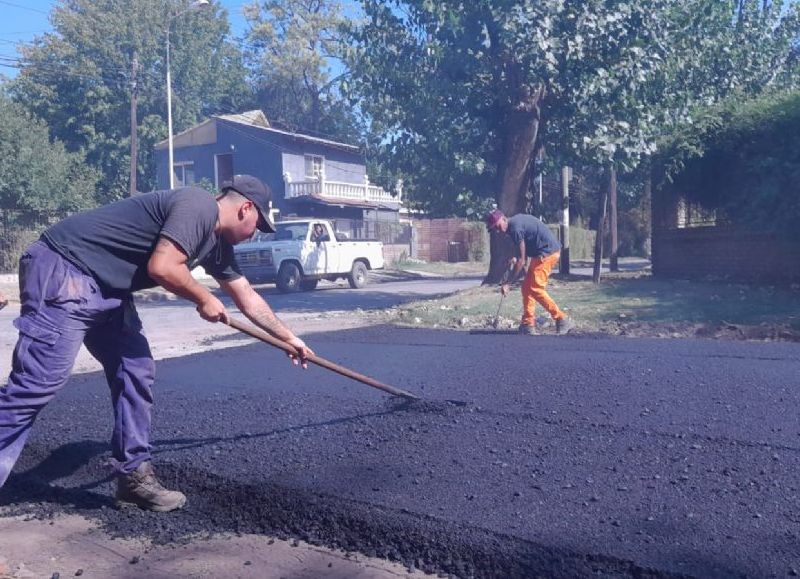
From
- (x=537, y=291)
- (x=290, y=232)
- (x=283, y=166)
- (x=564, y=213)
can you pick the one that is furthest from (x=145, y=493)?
(x=283, y=166)

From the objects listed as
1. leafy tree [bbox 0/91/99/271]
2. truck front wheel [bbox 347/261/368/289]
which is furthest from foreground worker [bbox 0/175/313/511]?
leafy tree [bbox 0/91/99/271]

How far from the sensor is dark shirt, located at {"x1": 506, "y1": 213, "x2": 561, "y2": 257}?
33.6 ft

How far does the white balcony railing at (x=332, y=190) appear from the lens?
118 feet

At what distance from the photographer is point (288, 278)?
20.5m

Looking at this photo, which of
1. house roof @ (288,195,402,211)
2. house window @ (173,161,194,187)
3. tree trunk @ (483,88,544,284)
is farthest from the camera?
house window @ (173,161,194,187)

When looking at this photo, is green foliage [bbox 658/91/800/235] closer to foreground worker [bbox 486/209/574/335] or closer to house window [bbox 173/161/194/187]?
foreground worker [bbox 486/209/574/335]

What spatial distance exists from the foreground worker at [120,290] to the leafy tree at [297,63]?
46.4 meters

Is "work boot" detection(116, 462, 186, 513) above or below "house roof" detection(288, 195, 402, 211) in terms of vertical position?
below

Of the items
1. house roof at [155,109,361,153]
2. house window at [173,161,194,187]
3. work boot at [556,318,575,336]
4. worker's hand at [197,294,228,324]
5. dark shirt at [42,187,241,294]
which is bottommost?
work boot at [556,318,575,336]

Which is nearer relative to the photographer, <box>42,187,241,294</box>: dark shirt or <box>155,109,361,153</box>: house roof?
<box>42,187,241,294</box>: dark shirt

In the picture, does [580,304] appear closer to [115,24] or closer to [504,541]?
[504,541]

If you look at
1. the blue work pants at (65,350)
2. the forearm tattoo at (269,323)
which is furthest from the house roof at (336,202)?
the blue work pants at (65,350)

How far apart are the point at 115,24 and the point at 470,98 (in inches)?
1279

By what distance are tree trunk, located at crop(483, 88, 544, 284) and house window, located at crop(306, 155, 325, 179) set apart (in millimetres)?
23277
